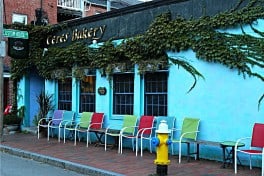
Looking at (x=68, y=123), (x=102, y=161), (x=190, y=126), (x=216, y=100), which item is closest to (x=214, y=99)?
(x=216, y=100)

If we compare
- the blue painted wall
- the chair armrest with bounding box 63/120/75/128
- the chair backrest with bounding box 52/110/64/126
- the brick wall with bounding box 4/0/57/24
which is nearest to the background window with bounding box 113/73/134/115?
the blue painted wall

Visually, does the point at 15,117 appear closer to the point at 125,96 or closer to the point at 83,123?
the point at 83,123

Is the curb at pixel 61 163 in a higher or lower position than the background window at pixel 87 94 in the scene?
lower

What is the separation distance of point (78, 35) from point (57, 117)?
2.88 m

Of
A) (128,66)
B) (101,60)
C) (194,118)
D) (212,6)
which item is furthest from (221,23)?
(101,60)

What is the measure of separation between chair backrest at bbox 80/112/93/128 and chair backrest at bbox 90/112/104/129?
0.16 m

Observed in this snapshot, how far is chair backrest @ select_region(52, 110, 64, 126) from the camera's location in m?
14.0

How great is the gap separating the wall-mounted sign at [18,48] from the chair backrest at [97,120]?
3.62m

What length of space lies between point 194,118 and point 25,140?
20.3 feet

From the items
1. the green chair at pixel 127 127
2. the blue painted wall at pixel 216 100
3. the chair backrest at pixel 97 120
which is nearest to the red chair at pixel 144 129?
A: the green chair at pixel 127 127

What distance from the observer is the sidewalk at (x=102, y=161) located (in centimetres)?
826

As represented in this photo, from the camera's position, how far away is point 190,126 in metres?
9.95

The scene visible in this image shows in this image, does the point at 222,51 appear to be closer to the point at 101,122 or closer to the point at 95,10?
the point at 101,122

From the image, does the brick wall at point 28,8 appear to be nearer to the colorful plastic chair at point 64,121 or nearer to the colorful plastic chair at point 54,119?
the colorful plastic chair at point 54,119
